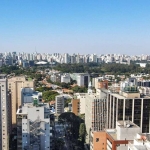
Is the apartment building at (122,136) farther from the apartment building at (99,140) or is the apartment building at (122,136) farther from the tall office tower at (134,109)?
the tall office tower at (134,109)

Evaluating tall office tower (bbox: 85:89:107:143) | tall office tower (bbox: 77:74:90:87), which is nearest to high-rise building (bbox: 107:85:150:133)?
tall office tower (bbox: 85:89:107:143)

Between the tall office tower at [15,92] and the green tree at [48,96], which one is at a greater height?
the tall office tower at [15,92]


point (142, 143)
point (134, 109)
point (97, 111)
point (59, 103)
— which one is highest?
point (142, 143)

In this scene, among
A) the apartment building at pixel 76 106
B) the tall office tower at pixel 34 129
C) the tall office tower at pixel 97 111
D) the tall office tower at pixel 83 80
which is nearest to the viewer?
the tall office tower at pixel 34 129

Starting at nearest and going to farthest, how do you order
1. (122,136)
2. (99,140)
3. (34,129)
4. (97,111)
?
(122,136)
(99,140)
(34,129)
(97,111)

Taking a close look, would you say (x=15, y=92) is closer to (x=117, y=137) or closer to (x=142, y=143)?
(x=117, y=137)

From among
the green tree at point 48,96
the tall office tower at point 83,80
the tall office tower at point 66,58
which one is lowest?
the green tree at point 48,96

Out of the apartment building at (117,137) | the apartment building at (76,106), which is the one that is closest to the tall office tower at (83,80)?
the apartment building at (76,106)

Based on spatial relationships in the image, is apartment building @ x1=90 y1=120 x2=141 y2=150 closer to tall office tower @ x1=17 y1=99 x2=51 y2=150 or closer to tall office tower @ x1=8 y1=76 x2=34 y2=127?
tall office tower @ x1=17 y1=99 x2=51 y2=150

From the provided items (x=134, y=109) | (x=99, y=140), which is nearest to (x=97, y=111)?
(x=134, y=109)
